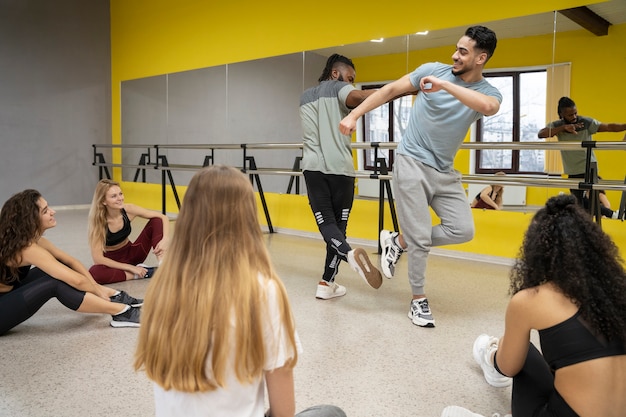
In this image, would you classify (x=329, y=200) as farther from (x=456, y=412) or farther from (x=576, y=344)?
(x=576, y=344)

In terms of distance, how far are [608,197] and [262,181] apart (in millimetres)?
3533

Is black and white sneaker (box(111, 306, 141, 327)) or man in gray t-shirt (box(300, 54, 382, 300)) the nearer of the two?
black and white sneaker (box(111, 306, 141, 327))

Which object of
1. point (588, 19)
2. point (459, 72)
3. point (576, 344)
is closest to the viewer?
point (576, 344)

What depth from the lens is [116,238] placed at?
3.44 metres

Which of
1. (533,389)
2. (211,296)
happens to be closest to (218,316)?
(211,296)

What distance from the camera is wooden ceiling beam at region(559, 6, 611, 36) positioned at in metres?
3.74

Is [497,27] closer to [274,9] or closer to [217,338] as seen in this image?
[274,9]

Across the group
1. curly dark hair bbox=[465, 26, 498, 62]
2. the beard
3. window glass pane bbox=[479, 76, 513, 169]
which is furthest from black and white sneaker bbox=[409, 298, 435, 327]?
window glass pane bbox=[479, 76, 513, 169]

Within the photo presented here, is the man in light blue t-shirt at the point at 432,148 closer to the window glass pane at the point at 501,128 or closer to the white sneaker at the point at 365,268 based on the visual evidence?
the white sneaker at the point at 365,268

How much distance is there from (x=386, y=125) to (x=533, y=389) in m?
3.70

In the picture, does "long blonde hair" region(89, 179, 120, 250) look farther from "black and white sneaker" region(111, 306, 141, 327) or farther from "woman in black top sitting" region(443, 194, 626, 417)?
"woman in black top sitting" region(443, 194, 626, 417)

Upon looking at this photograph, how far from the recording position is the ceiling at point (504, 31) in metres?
3.70

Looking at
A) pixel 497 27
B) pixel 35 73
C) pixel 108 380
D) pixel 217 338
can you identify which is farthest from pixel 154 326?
pixel 35 73

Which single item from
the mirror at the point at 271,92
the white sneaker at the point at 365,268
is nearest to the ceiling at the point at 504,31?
the mirror at the point at 271,92
